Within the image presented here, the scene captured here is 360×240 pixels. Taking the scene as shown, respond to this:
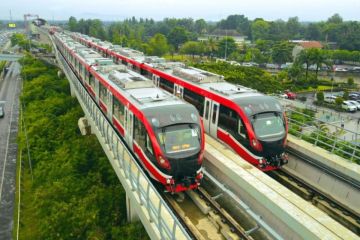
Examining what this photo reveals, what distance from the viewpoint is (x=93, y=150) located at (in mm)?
25062

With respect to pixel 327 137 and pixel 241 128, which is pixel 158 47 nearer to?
pixel 241 128

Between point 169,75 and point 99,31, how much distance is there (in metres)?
115

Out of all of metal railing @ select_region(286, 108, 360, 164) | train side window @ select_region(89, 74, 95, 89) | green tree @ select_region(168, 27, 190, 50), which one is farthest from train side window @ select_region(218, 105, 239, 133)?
green tree @ select_region(168, 27, 190, 50)

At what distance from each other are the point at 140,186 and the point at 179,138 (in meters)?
2.37

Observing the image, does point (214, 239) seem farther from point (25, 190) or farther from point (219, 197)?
point (25, 190)

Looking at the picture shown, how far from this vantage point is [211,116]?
17000 mm

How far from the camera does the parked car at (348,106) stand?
42.8 m

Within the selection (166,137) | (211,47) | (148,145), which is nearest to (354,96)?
(166,137)

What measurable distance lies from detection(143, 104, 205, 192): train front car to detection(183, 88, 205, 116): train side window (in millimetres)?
4628

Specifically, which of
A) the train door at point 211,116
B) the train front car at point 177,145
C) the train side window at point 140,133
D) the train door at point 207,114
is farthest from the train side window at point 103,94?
the train front car at point 177,145

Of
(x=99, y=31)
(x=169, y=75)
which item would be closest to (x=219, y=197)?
(x=169, y=75)

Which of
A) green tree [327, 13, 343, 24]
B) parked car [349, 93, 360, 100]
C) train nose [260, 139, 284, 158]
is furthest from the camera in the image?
green tree [327, 13, 343, 24]

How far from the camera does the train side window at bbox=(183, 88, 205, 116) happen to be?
18.0m

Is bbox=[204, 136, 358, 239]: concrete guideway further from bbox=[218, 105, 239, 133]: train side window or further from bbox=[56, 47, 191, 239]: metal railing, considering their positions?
bbox=[56, 47, 191, 239]: metal railing
